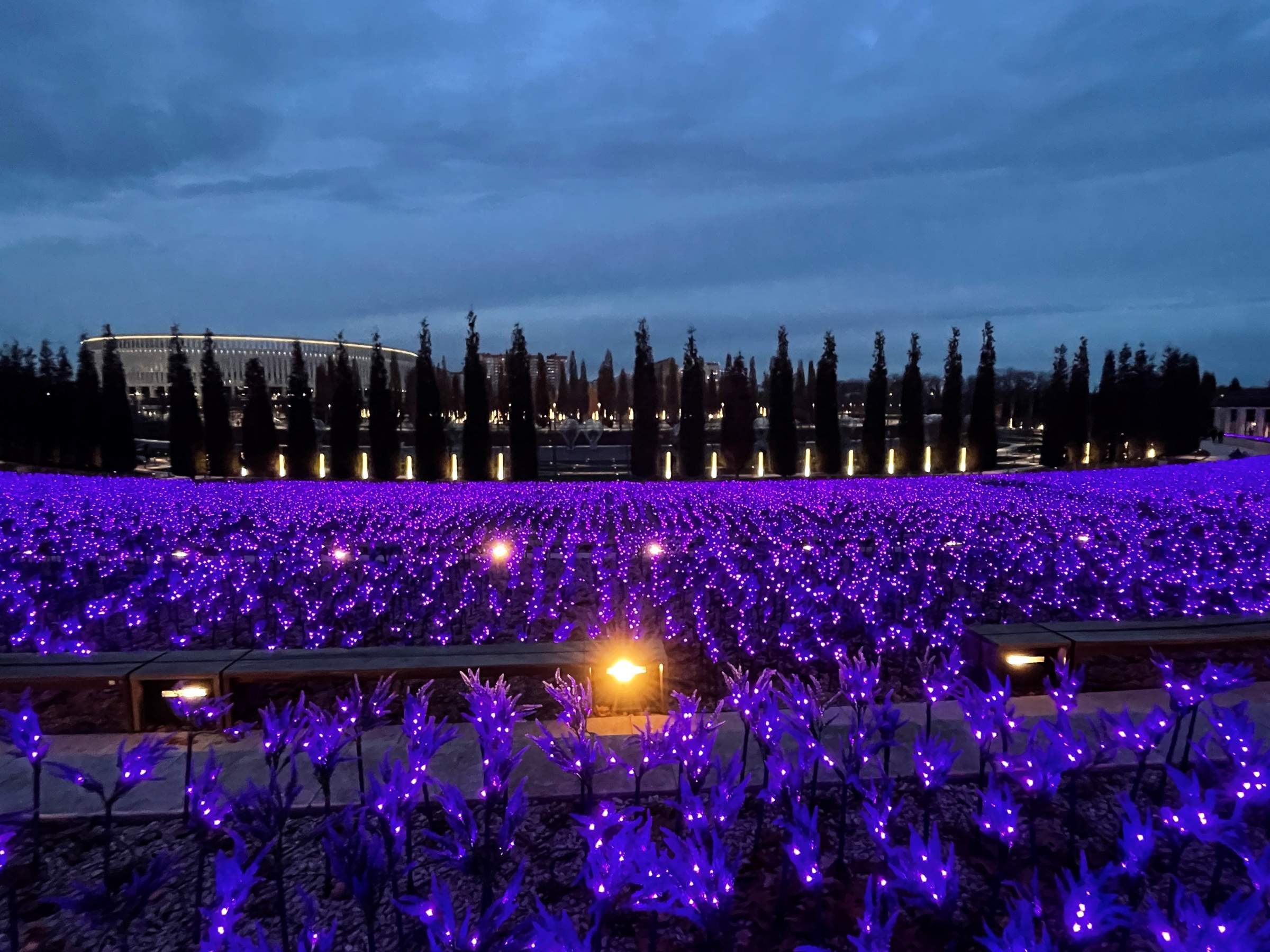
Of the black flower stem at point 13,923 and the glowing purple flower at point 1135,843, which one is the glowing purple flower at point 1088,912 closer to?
the glowing purple flower at point 1135,843

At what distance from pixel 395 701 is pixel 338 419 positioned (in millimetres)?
24849

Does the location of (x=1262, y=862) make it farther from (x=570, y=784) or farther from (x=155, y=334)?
(x=155, y=334)

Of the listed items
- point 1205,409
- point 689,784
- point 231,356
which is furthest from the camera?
point 231,356

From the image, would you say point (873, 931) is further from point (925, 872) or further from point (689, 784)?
point (689, 784)

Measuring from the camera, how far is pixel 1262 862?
258 cm

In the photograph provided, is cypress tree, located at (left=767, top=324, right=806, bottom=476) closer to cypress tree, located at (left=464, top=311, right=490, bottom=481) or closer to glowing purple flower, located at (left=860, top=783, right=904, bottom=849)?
cypress tree, located at (left=464, top=311, right=490, bottom=481)

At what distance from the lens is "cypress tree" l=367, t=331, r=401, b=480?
2833cm

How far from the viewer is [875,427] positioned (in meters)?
30.8

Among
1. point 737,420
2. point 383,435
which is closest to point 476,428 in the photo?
point 383,435

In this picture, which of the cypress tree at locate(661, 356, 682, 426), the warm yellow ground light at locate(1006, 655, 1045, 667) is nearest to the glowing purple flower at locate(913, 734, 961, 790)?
the warm yellow ground light at locate(1006, 655, 1045, 667)

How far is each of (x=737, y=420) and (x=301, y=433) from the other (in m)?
18.4

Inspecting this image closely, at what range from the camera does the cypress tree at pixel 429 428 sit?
92.9 feet

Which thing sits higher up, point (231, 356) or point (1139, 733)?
point (231, 356)

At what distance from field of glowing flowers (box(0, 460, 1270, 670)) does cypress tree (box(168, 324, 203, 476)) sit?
1474cm
